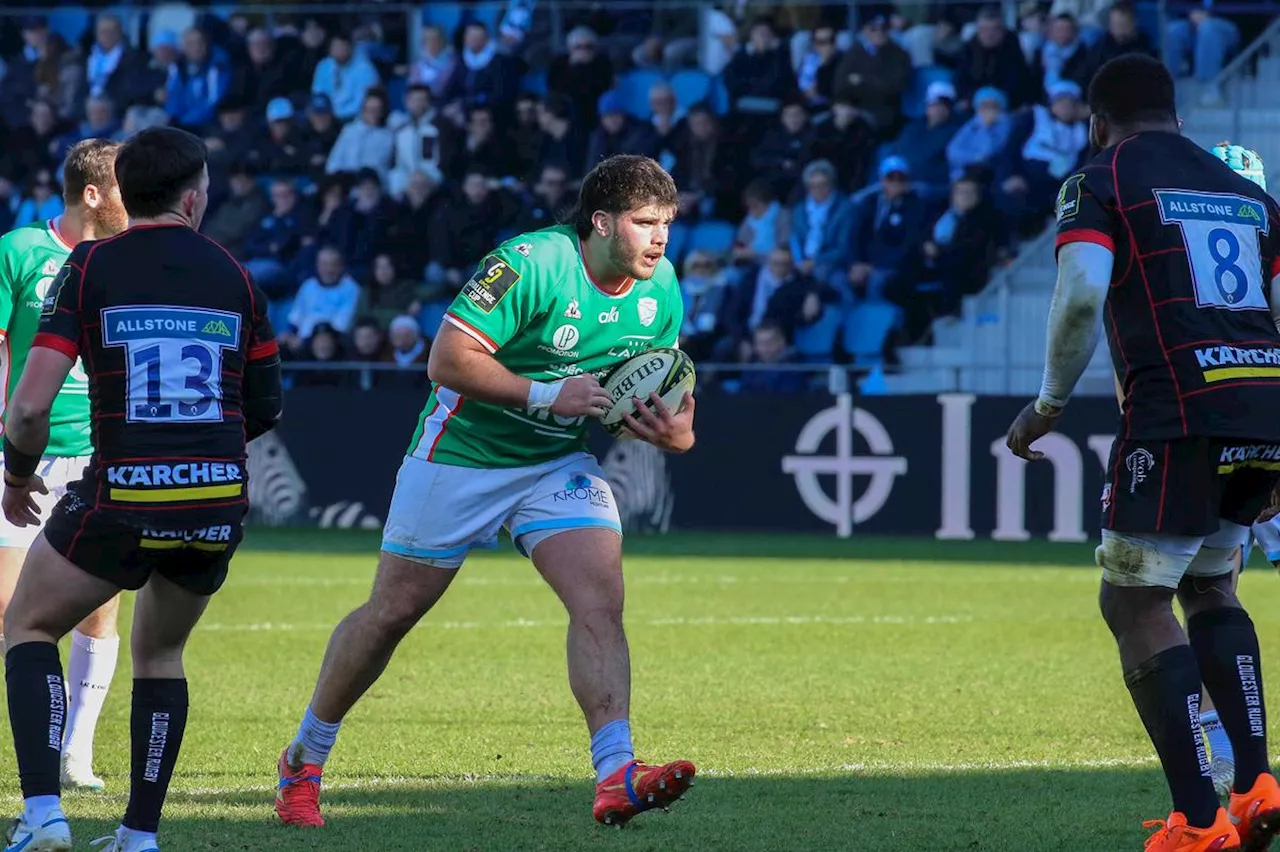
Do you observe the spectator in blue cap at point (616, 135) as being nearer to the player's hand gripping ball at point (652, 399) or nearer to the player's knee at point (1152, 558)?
the player's hand gripping ball at point (652, 399)

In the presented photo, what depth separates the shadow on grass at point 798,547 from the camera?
52.2 feet

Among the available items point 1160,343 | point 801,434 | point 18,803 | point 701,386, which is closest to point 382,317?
point 701,386

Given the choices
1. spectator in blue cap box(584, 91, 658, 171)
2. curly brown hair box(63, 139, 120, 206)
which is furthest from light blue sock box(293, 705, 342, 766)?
spectator in blue cap box(584, 91, 658, 171)

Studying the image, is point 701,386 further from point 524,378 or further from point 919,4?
point 524,378

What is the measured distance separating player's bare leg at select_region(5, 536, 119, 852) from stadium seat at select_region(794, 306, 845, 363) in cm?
1394

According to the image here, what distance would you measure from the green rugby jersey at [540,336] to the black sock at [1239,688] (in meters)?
1.90

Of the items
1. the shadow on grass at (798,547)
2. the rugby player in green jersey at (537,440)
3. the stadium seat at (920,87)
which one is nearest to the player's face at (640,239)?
the rugby player in green jersey at (537,440)

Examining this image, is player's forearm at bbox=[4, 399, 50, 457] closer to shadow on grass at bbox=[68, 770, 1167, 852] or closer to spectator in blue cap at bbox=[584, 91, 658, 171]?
shadow on grass at bbox=[68, 770, 1167, 852]

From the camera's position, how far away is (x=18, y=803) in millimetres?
6223

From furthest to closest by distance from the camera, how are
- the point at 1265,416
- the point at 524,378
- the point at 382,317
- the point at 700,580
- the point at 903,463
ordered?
the point at 382,317 → the point at 903,463 → the point at 700,580 → the point at 524,378 → the point at 1265,416

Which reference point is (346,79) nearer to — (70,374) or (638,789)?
(70,374)

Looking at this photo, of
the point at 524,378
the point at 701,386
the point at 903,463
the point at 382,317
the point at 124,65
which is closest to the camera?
the point at 524,378

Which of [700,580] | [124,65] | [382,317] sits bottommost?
[700,580]

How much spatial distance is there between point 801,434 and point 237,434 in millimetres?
12302
